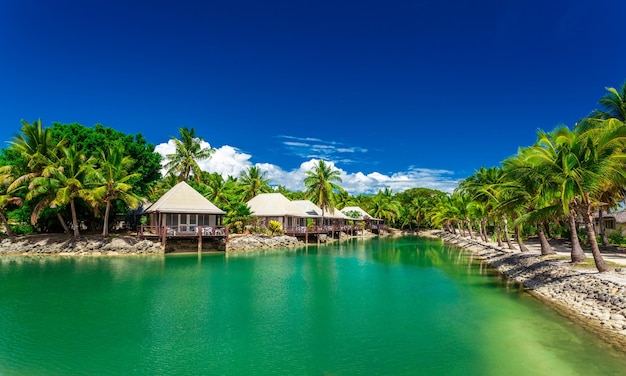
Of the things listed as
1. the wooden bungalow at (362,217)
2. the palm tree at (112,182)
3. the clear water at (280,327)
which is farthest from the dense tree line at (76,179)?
the wooden bungalow at (362,217)

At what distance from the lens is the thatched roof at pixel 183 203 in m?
31.1

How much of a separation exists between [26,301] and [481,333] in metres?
15.7

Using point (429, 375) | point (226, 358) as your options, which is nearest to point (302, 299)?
A: point (226, 358)

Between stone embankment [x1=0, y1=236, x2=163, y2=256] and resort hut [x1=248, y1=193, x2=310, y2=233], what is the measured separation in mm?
13248

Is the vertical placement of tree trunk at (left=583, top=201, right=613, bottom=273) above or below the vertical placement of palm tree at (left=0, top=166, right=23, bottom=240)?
below

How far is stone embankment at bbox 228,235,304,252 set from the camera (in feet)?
112

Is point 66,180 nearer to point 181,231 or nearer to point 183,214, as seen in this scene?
point 183,214

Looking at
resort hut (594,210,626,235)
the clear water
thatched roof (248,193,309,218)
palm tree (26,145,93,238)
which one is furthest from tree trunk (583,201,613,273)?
palm tree (26,145,93,238)

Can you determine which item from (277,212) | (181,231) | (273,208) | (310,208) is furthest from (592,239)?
(310,208)

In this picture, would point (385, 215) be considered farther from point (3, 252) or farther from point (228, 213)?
point (3, 252)

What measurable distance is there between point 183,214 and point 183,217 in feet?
0.85

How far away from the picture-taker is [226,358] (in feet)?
29.0

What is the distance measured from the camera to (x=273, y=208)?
138 ft

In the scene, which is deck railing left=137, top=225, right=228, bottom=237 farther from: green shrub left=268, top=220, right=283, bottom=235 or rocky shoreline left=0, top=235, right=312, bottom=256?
green shrub left=268, top=220, right=283, bottom=235
